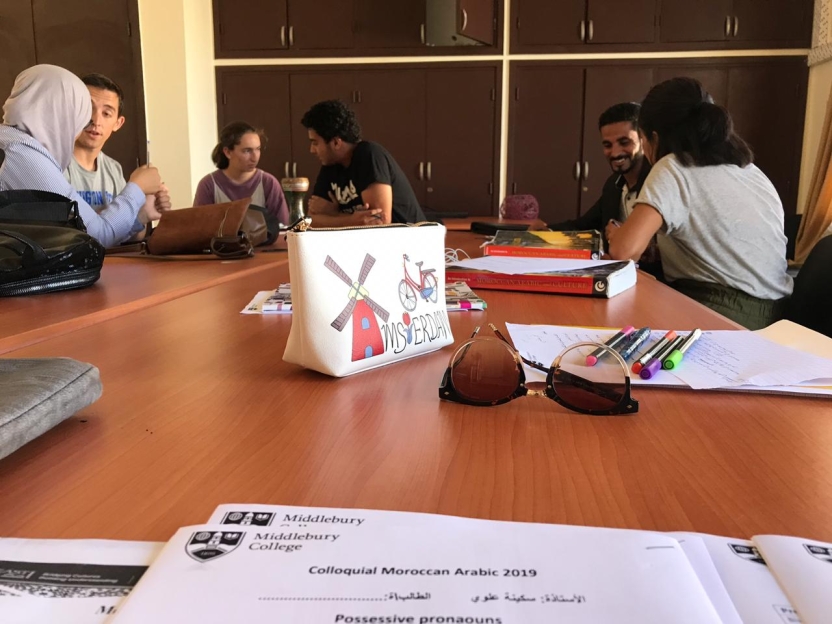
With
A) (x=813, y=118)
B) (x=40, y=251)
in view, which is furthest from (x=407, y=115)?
(x=40, y=251)

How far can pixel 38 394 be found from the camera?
1.64 ft

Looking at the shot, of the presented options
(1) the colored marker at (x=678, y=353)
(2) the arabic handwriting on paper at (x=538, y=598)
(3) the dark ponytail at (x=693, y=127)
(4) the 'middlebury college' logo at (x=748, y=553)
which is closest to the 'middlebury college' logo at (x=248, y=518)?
(2) the arabic handwriting on paper at (x=538, y=598)

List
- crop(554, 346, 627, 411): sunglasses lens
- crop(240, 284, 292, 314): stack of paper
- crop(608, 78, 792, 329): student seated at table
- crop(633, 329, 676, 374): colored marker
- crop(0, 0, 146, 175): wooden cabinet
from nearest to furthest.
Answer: crop(554, 346, 627, 411): sunglasses lens
crop(633, 329, 676, 374): colored marker
crop(240, 284, 292, 314): stack of paper
crop(608, 78, 792, 329): student seated at table
crop(0, 0, 146, 175): wooden cabinet

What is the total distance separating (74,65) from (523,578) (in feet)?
16.3

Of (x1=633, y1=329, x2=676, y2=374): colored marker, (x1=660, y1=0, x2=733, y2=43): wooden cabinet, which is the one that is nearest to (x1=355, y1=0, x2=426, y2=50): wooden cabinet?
(x1=660, y1=0, x2=733, y2=43): wooden cabinet

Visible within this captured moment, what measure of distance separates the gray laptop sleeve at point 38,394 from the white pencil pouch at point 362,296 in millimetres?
201

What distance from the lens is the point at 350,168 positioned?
2998mm

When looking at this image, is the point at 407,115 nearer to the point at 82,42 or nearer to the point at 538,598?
the point at 82,42

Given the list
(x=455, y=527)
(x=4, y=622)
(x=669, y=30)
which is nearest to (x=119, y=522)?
(x=4, y=622)

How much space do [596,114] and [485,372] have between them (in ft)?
13.4

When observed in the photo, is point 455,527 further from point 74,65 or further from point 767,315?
point 74,65

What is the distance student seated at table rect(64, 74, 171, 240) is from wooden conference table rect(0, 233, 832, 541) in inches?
87.2

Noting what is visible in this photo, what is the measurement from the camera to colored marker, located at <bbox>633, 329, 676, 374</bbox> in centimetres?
69

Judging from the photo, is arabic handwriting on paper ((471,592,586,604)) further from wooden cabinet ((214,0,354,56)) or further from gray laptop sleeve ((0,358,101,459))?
wooden cabinet ((214,0,354,56))
